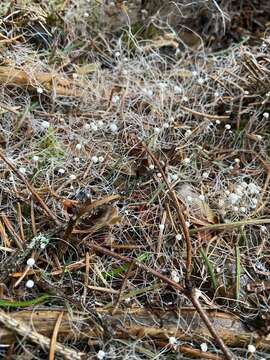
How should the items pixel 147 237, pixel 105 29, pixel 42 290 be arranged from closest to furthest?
1. pixel 42 290
2. pixel 147 237
3. pixel 105 29

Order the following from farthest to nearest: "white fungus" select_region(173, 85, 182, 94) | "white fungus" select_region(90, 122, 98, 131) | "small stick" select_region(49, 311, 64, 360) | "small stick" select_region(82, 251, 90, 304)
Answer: "white fungus" select_region(173, 85, 182, 94)
"white fungus" select_region(90, 122, 98, 131)
"small stick" select_region(82, 251, 90, 304)
"small stick" select_region(49, 311, 64, 360)

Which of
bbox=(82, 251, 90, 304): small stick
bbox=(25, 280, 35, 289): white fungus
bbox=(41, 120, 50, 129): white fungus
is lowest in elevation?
bbox=(82, 251, 90, 304): small stick

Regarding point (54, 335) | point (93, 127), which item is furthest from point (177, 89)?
point (54, 335)

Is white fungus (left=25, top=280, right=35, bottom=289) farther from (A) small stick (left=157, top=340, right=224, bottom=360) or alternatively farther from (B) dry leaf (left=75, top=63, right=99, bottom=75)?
(B) dry leaf (left=75, top=63, right=99, bottom=75)

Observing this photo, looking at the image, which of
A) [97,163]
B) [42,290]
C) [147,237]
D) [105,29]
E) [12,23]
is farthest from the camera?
[105,29]

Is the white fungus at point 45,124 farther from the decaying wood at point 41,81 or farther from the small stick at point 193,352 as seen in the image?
the small stick at point 193,352

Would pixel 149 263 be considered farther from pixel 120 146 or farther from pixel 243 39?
pixel 243 39

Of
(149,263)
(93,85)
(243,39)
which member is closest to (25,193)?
(149,263)

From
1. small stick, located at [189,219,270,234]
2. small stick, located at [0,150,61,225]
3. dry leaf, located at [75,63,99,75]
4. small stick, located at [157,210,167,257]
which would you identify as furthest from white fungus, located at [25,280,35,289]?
dry leaf, located at [75,63,99,75]
